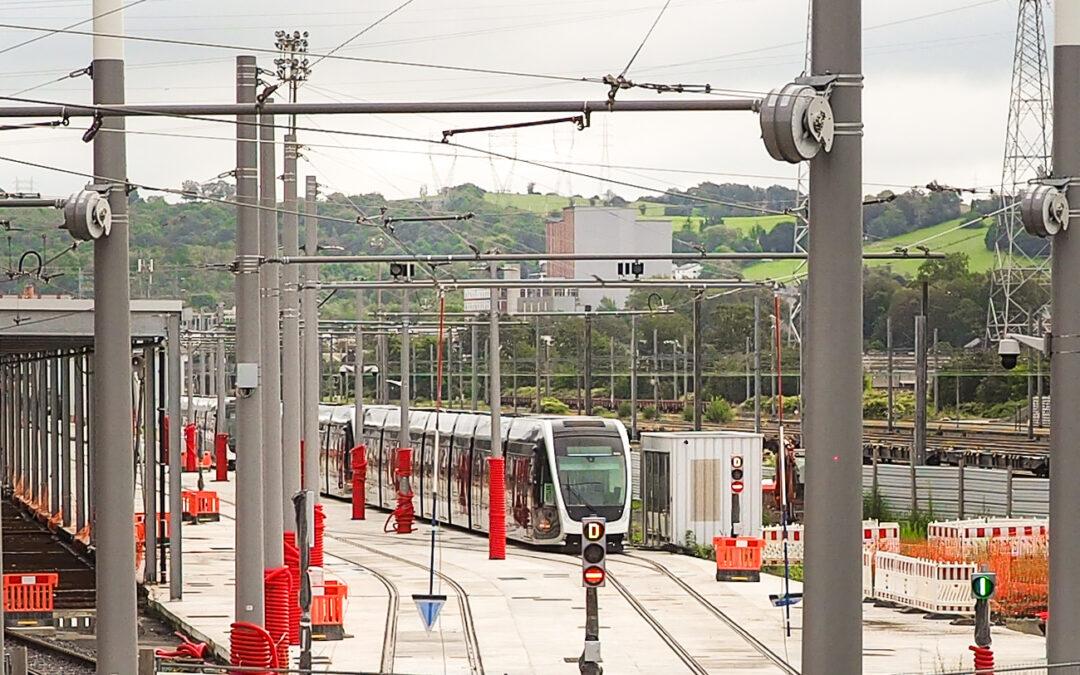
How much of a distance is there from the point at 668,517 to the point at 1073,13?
Answer: 29.8m

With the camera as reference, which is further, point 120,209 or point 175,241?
point 175,241

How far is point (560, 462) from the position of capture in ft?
128

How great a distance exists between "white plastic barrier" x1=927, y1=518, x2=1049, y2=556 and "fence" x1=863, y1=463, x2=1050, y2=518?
19.4 ft

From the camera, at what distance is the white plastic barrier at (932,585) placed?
97.0ft

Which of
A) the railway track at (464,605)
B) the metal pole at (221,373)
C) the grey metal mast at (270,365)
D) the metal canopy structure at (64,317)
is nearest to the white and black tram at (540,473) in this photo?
the railway track at (464,605)

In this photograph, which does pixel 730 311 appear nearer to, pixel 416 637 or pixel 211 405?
pixel 211 405

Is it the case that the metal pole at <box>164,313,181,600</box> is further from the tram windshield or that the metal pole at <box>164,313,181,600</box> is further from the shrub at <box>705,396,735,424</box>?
the shrub at <box>705,396,735,424</box>

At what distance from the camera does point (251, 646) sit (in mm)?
18438

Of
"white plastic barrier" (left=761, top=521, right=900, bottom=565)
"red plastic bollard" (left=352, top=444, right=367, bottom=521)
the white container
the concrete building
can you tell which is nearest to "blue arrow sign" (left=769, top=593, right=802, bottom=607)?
"white plastic barrier" (left=761, top=521, right=900, bottom=565)

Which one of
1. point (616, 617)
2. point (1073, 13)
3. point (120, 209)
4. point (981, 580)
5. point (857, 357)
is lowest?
point (616, 617)

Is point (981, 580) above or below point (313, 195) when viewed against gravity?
below

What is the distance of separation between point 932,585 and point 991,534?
4.05m

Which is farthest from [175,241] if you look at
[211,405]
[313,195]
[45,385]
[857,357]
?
[857,357]

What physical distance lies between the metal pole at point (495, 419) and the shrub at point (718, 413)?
1527 inches
